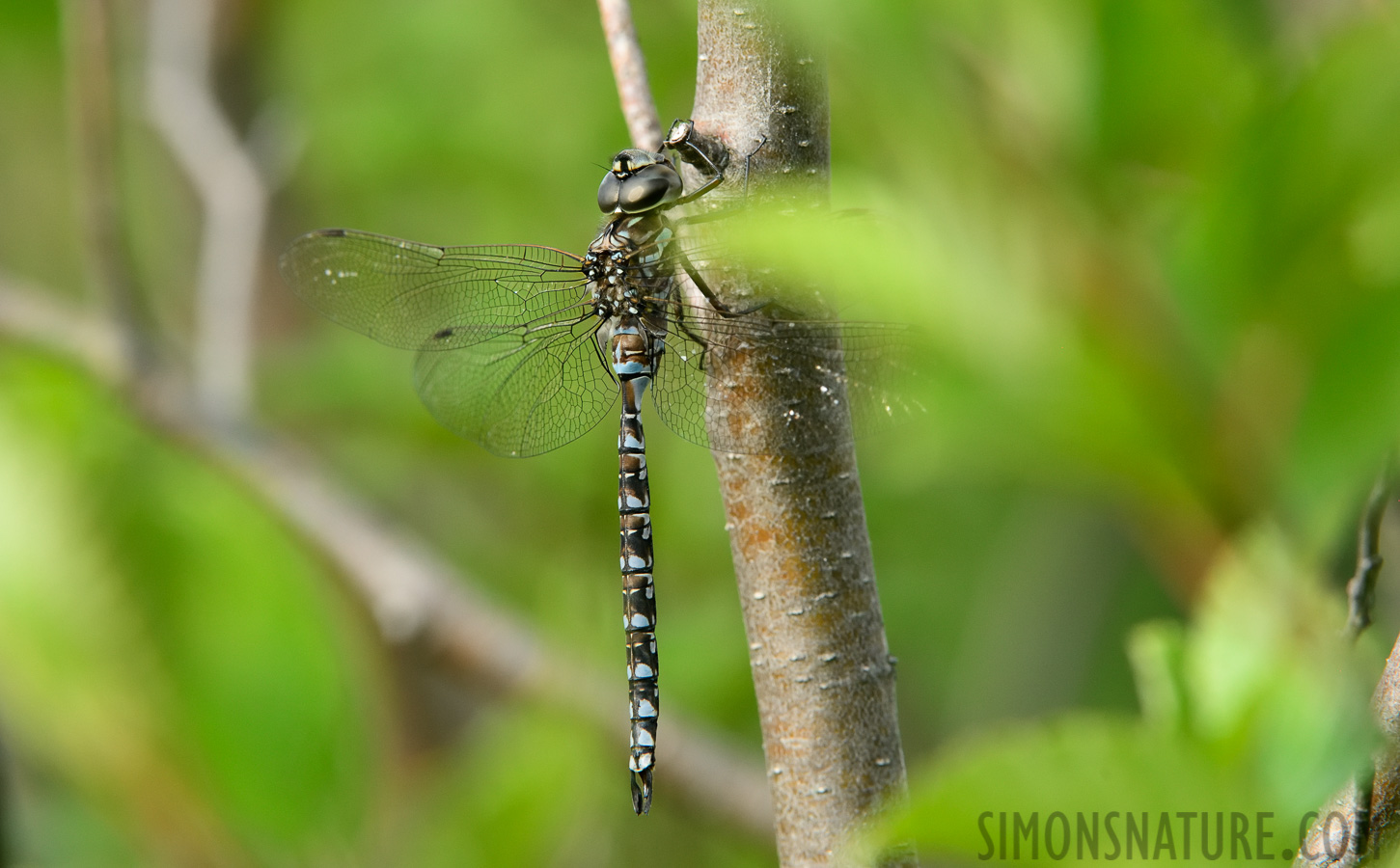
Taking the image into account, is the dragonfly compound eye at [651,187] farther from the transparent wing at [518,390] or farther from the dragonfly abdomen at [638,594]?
the transparent wing at [518,390]

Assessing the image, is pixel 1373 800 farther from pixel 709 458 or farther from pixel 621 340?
pixel 709 458

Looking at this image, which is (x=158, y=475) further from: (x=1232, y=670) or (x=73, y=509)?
(x=1232, y=670)

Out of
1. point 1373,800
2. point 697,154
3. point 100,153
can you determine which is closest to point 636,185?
point 697,154

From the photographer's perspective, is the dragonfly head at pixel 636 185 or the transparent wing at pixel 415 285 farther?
the transparent wing at pixel 415 285

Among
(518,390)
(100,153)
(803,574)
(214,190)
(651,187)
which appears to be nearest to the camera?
(803,574)

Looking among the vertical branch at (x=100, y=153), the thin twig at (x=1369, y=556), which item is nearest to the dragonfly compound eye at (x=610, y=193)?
the thin twig at (x=1369, y=556)
